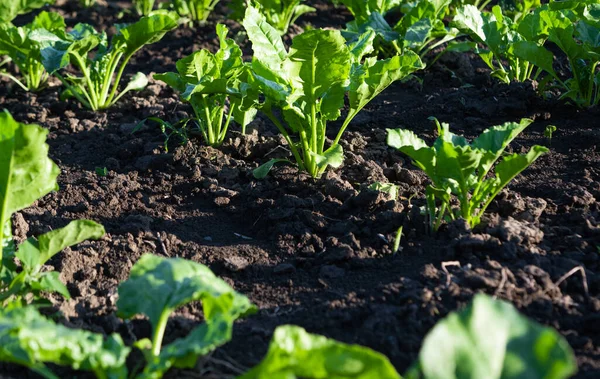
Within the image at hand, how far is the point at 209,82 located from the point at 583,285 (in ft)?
6.20

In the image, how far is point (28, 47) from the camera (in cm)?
433

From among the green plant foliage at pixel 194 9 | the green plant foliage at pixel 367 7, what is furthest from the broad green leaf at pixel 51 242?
the green plant foliage at pixel 194 9

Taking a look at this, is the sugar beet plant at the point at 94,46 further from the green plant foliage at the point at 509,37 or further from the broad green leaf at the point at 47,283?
the broad green leaf at the point at 47,283

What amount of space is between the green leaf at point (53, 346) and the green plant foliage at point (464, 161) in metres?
1.25

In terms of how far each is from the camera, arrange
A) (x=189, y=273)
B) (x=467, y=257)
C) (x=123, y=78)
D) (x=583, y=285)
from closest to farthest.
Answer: (x=189, y=273) → (x=583, y=285) → (x=467, y=257) → (x=123, y=78)

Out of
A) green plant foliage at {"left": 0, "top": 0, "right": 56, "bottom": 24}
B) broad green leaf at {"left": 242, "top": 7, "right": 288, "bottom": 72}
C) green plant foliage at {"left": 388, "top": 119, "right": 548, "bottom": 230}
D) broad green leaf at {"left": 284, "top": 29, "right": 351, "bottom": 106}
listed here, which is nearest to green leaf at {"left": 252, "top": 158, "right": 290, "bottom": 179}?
broad green leaf at {"left": 284, "top": 29, "right": 351, "bottom": 106}

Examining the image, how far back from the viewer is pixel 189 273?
2.34 meters

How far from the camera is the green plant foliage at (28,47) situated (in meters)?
4.27

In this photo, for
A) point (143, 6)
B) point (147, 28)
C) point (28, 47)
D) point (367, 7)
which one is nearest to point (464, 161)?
point (147, 28)

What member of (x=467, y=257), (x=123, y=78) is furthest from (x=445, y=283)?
(x=123, y=78)

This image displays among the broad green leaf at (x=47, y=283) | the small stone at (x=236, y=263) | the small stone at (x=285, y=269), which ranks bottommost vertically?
the small stone at (x=236, y=263)

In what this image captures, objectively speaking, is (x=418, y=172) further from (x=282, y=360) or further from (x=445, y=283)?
(x=282, y=360)

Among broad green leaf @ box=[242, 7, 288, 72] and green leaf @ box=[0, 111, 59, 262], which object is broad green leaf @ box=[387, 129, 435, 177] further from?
green leaf @ box=[0, 111, 59, 262]

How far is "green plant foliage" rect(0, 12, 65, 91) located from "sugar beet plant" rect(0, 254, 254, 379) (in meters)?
2.39
